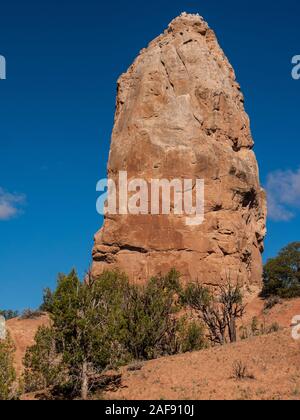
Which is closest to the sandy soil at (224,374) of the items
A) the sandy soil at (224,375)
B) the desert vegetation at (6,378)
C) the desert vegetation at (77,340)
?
the sandy soil at (224,375)

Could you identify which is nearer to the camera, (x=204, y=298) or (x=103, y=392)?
(x=103, y=392)

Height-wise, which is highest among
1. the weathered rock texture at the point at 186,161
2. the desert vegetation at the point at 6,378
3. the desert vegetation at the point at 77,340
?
the weathered rock texture at the point at 186,161

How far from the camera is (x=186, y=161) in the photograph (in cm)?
4734

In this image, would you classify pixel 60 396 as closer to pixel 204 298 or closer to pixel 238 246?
pixel 204 298

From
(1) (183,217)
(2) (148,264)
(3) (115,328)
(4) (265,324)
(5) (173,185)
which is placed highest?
(5) (173,185)

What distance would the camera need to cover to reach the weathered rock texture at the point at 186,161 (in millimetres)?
46094

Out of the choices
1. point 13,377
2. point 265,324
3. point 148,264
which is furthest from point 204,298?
point 13,377

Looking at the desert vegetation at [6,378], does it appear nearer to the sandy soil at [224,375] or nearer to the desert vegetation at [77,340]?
the desert vegetation at [77,340]

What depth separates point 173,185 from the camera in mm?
46812

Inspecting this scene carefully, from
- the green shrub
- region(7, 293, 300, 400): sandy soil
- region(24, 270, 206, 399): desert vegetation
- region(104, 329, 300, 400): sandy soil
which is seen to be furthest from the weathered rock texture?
region(24, 270, 206, 399): desert vegetation

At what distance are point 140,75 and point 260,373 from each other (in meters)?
38.2

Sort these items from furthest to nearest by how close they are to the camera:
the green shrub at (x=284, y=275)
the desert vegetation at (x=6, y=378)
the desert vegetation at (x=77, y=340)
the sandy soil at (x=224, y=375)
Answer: the green shrub at (x=284, y=275)
the desert vegetation at (x=77, y=340)
the sandy soil at (x=224, y=375)
the desert vegetation at (x=6, y=378)

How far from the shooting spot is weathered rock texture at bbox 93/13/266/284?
46.1m

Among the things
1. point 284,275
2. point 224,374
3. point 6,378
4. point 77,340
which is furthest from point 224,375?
point 284,275
